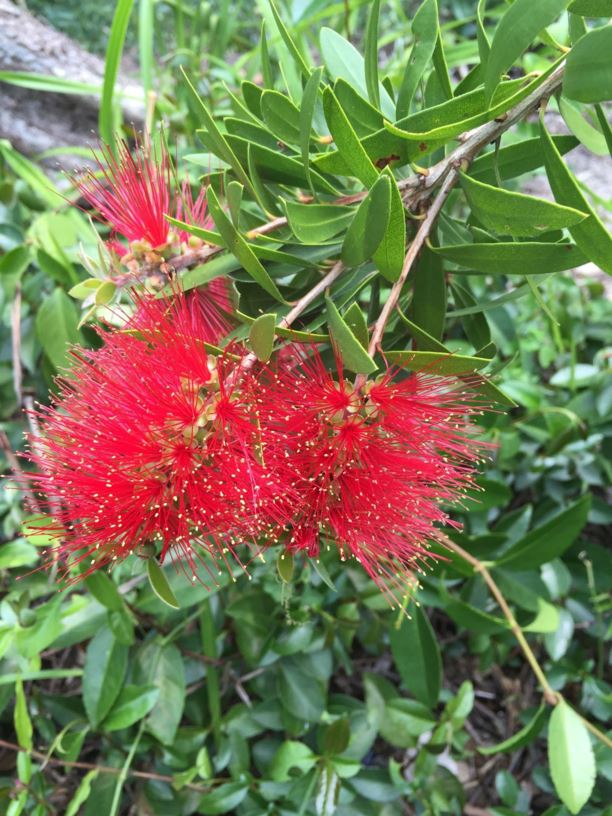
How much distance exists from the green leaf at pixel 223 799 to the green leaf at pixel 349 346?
0.68 metres

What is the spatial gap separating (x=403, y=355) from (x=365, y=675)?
2.14 feet

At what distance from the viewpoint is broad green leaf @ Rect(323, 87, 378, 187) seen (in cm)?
49

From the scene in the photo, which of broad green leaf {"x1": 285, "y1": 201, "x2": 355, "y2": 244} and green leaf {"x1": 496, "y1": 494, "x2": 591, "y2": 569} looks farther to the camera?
green leaf {"x1": 496, "y1": 494, "x2": 591, "y2": 569}

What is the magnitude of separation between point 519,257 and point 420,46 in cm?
24

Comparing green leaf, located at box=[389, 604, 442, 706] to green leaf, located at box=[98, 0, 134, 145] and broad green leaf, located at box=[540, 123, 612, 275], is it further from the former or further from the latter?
green leaf, located at box=[98, 0, 134, 145]

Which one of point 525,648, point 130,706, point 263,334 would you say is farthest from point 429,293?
point 130,706

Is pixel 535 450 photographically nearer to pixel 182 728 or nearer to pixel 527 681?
pixel 527 681

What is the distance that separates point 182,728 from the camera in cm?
96

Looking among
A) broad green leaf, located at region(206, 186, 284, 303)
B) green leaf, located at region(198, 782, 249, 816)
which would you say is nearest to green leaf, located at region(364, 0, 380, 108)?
broad green leaf, located at region(206, 186, 284, 303)

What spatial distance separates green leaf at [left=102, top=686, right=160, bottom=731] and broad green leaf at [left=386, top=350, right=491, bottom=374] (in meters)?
0.58

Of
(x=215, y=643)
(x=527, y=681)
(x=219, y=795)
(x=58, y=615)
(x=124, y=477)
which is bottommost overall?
(x=527, y=681)

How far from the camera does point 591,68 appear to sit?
1.42ft

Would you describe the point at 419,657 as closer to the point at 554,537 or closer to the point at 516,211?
the point at 554,537

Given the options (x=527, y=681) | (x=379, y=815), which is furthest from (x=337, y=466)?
(x=527, y=681)
